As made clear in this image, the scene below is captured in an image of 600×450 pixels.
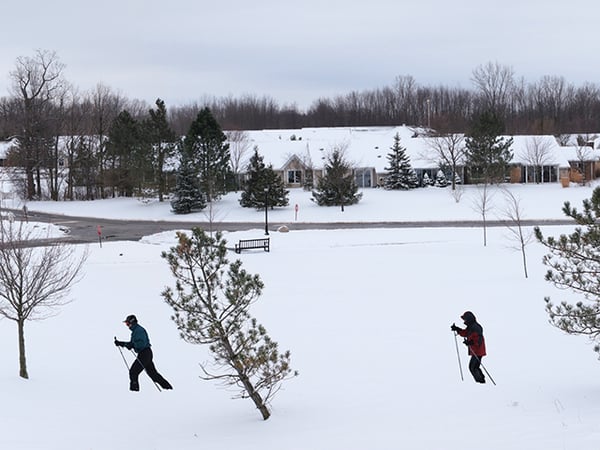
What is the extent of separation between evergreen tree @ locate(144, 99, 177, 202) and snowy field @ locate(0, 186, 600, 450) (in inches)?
901

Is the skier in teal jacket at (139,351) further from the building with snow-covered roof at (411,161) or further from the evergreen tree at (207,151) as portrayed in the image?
the building with snow-covered roof at (411,161)

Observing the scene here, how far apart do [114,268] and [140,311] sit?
30.3 ft

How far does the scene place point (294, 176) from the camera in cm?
6169

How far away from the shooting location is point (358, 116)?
402 ft

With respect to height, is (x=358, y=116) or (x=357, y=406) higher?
(x=358, y=116)

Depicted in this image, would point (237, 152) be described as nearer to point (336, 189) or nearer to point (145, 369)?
point (336, 189)

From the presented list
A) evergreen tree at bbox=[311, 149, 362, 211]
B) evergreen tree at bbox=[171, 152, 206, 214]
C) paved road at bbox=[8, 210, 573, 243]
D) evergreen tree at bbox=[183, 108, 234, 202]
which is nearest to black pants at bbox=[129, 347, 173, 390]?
paved road at bbox=[8, 210, 573, 243]

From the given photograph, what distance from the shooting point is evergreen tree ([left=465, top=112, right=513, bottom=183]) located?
55031mm

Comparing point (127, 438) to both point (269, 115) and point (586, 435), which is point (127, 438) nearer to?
point (586, 435)

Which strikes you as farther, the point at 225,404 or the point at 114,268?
the point at 114,268

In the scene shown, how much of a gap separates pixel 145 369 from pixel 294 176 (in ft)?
165

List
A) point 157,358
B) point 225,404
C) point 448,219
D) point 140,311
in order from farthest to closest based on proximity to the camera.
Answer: point 448,219, point 140,311, point 157,358, point 225,404

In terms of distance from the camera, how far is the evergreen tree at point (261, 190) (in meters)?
48.9

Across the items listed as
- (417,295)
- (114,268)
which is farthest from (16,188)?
(417,295)
